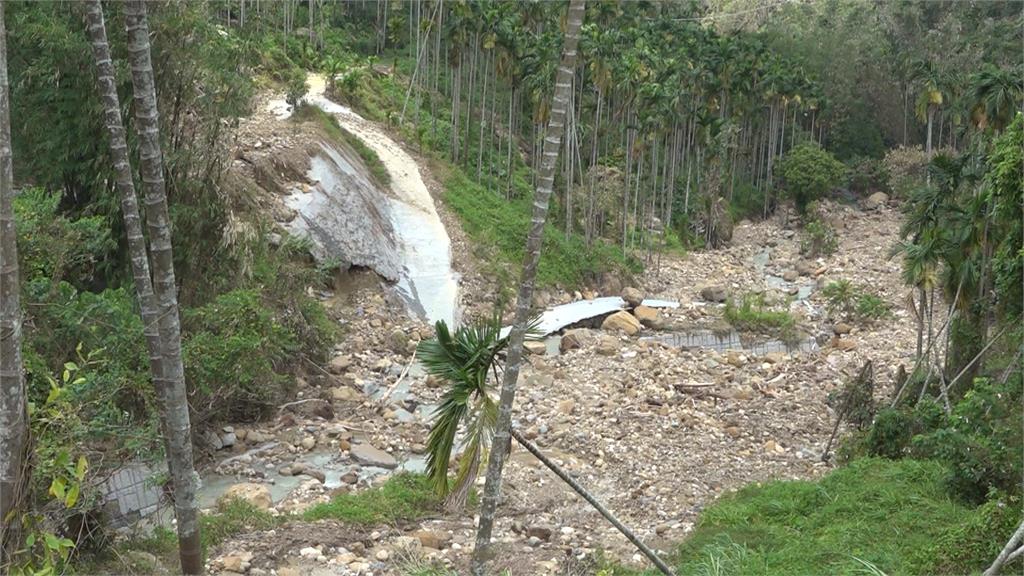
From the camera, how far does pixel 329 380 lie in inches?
840

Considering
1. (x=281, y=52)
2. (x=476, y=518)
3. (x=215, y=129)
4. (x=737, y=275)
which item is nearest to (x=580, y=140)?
(x=737, y=275)

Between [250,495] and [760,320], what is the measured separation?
18.1 metres

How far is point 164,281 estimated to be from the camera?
353 inches

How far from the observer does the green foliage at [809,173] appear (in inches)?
1959

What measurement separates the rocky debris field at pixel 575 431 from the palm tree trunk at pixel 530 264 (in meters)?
2.44

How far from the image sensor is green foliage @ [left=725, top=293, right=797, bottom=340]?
2909cm

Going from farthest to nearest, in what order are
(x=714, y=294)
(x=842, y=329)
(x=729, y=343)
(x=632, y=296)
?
(x=714, y=294)
(x=632, y=296)
(x=842, y=329)
(x=729, y=343)

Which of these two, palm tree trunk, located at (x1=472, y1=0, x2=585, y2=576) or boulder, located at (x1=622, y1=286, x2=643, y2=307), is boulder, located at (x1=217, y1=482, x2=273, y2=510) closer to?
palm tree trunk, located at (x1=472, y1=0, x2=585, y2=576)

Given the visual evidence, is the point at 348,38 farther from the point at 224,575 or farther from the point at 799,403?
the point at 224,575

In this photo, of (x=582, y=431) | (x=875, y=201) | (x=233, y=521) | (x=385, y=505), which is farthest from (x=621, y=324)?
(x=875, y=201)

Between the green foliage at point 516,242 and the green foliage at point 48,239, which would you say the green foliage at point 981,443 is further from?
the green foliage at point 516,242

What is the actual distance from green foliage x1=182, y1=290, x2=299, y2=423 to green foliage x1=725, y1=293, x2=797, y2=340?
584 inches

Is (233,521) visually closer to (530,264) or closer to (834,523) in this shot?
(530,264)

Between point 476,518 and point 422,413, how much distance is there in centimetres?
582
